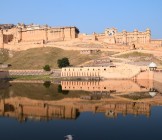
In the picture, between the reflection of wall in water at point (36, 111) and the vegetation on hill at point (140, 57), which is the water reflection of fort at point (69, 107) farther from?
the vegetation on hill at point (140, 57)

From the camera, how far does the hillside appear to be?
55.6 meters

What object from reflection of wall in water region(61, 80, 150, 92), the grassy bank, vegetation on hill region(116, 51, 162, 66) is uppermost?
vegetation on hill region(116, 51, 162, 66)

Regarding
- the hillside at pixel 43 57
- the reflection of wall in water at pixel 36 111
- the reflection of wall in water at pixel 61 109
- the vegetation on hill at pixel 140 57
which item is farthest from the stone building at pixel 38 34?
the reflection of wall in water at pixel 61 109

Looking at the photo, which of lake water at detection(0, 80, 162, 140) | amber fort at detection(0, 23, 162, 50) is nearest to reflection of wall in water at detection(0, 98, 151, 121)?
lake water at detection(0, 80, 162, 140)

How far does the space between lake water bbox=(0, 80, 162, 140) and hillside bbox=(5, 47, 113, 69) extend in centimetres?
2389

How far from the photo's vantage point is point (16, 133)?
17.5 metres

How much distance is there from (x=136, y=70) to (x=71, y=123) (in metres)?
25.6

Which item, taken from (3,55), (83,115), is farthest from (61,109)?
(3,55)

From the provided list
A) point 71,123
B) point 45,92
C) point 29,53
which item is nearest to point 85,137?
point 71,123

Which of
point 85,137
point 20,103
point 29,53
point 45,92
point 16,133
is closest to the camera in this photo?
point 85,137

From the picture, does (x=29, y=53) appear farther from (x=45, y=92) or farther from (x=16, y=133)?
(x=16, y=133)

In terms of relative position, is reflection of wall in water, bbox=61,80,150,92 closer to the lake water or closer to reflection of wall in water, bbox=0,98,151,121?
the lake water

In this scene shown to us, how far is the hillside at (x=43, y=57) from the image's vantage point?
5556cm

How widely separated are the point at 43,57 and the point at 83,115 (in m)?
38.6
